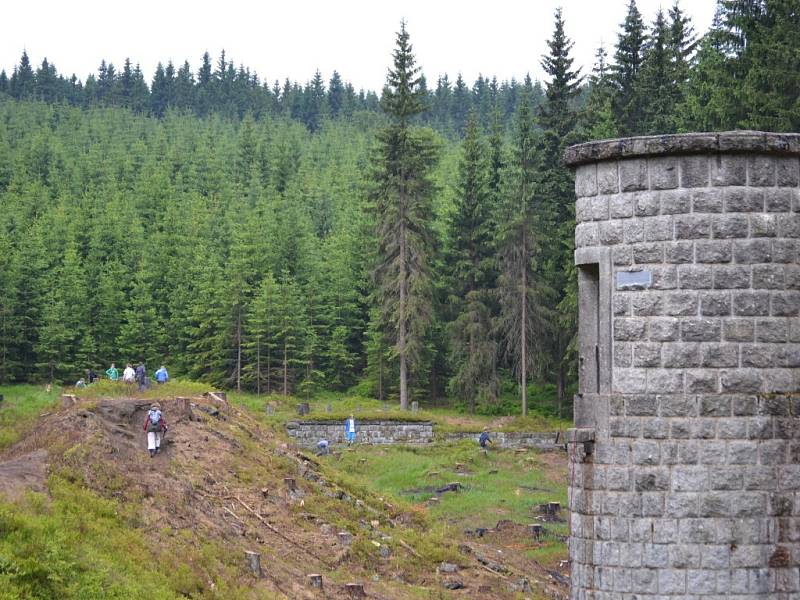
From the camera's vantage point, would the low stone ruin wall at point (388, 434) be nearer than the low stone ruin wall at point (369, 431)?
Yes

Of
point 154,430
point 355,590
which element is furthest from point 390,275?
point 355,590

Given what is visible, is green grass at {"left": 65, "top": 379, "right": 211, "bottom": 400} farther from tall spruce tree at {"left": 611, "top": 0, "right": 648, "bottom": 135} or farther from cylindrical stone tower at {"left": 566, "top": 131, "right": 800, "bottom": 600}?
tall spruce tree at {"left": 611, "top": 0, "right": 648, "bottom": 135}

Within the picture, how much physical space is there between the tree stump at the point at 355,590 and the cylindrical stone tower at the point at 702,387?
1112 centimetres

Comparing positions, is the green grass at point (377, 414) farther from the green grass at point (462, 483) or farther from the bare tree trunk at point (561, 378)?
the green grass at point (462, 483)

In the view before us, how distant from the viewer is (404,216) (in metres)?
63.5

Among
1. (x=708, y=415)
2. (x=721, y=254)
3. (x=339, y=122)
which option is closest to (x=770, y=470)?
(x=708, y=415)

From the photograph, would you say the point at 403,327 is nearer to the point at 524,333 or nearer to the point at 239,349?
the point at 524,333

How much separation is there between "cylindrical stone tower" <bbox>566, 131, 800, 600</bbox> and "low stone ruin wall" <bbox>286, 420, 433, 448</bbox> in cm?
3984

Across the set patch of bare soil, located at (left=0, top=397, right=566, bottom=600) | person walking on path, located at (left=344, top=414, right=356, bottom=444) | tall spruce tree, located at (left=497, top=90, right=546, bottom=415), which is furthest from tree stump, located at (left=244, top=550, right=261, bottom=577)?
tall spruce tree, located at (left=497, top=90, right=546, bottom=415)

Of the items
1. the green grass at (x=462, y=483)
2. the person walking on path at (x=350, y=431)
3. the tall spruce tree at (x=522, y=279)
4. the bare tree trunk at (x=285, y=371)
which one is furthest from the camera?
the bare tree trunk at (x=285, y=371)

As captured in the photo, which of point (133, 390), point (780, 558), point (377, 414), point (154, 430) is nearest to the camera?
point (780, 558)

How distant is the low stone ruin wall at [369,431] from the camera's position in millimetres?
51875

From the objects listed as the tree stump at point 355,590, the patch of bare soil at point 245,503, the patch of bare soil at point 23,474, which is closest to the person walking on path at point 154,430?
the patch of bare soil at point 245,503

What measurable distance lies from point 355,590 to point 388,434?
97.8ft
